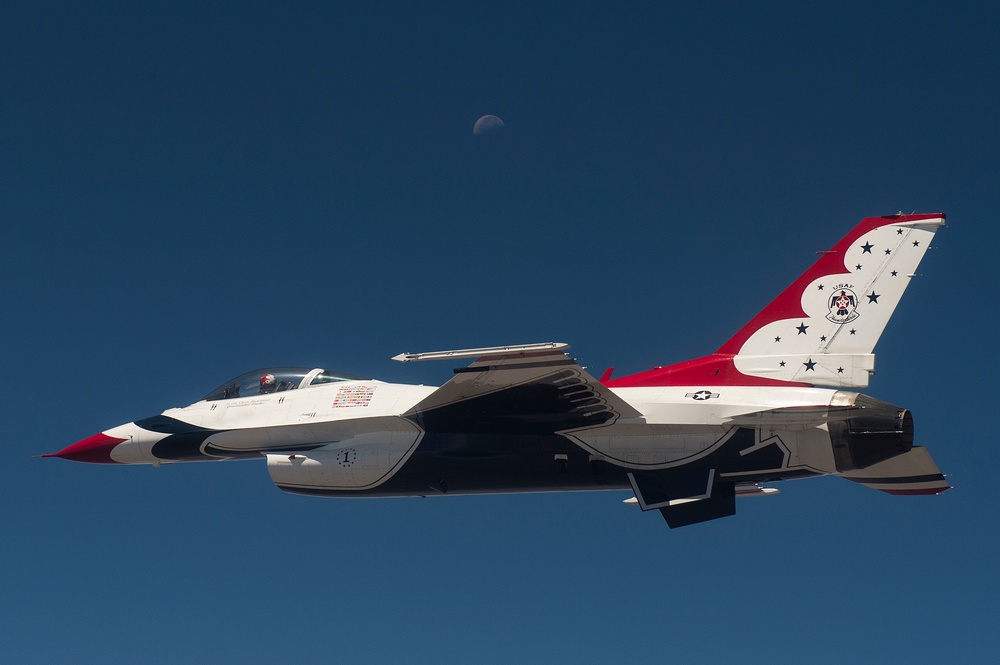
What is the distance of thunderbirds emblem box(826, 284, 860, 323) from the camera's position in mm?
17156

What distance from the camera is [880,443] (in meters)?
15.4

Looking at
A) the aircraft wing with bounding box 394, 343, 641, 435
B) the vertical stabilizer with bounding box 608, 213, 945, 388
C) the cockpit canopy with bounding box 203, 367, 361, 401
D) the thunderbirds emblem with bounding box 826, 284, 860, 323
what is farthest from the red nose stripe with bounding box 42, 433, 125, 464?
the thunderbirds emblem with bounding box 826, 284, 860, 323

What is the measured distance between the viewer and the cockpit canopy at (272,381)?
19.4 m

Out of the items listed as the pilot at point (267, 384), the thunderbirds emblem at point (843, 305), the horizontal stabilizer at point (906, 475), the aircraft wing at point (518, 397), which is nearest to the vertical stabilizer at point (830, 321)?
the thunderbirds emblem at point (843, 305)

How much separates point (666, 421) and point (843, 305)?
11.0ft

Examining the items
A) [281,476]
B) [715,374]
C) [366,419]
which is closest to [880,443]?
[715,374]

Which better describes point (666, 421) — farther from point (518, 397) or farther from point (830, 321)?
point (830, 321)

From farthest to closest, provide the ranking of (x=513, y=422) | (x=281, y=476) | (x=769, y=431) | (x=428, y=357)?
1. (x=281, y=476)
2. (x=513, y=422)
3. (x=769, y=431)
4. (x=428, y=357)

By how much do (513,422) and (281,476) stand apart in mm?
3959

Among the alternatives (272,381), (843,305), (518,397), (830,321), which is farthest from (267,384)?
(843,305)

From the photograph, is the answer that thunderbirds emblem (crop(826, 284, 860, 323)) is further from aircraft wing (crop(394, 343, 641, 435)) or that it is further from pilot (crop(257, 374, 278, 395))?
pilot (crop(257, 374, 278, 395))

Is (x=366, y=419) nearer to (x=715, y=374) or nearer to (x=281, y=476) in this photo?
(x=281, y=476)

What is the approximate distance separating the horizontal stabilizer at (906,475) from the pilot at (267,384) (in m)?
9.28

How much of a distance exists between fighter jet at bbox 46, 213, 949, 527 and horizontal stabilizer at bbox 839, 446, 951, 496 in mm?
28
